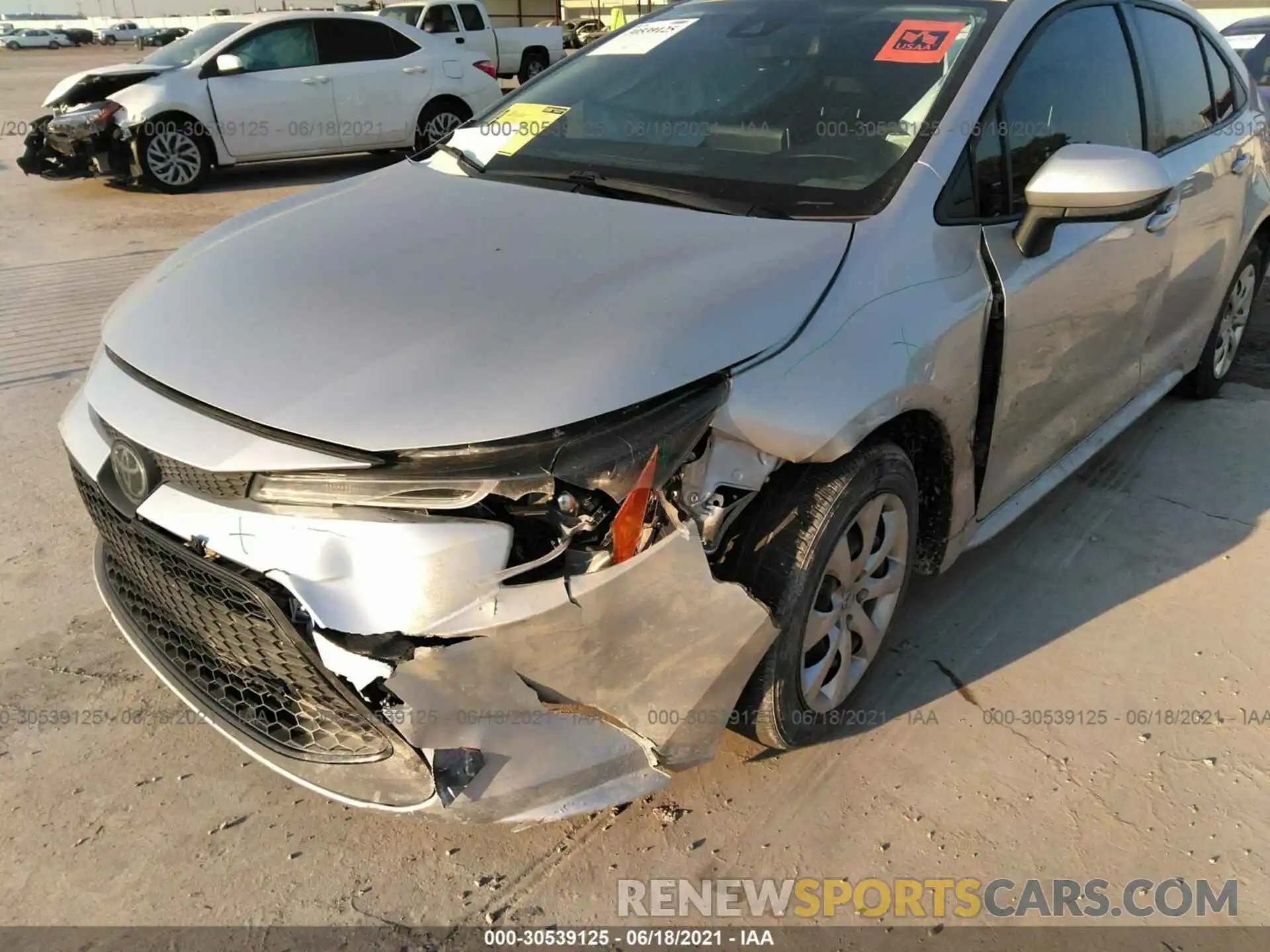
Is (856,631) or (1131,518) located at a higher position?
(856,631)

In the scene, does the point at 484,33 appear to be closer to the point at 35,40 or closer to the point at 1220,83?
the point at 1220,83

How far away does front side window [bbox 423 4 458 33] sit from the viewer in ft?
50.4

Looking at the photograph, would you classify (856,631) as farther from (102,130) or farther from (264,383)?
(102,130)

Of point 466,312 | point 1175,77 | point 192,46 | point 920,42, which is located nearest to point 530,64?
point 192,46

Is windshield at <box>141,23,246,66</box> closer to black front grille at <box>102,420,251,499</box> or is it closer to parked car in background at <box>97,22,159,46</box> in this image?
black front grille at <box>102,420,251,499</box>

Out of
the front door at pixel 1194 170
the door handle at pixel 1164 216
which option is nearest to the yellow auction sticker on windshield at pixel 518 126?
the door handle at pixel 1164 216

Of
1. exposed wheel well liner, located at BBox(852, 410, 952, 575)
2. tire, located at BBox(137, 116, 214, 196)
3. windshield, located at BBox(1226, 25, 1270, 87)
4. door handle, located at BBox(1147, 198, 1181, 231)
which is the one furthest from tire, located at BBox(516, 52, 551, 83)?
exposed wheel well liner, located at BBox(852, 410, 952, 575)

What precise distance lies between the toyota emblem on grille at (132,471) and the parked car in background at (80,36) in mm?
67540

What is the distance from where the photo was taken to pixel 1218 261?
153 inches

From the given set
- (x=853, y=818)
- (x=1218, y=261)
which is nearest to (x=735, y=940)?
(x=853, y=818)

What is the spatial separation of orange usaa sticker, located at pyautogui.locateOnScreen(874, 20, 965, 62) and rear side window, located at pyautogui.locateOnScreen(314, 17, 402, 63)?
880 cm

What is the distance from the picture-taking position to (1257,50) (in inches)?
302

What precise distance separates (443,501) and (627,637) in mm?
434

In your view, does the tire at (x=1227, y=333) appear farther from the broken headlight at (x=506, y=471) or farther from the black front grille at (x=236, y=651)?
the black front grille at (x=236, y=651)
